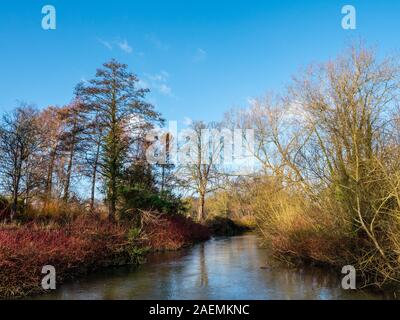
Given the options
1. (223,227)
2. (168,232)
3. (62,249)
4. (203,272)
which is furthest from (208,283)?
(223,227)

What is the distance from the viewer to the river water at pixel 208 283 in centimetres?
975

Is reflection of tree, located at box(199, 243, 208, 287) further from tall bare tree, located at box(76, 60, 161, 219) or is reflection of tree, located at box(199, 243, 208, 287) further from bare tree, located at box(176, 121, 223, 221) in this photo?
bare tree, located at box(176, 121, 223, 221)

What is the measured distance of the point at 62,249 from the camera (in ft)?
39.4

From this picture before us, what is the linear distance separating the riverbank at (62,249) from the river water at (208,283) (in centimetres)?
58

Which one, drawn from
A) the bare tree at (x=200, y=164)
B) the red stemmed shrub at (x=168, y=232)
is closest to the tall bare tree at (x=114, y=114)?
the red stemmed shrub at (x=168, y=232)

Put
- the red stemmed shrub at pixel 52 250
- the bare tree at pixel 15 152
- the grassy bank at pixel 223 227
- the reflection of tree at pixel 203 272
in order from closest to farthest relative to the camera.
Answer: the red stemmed shrub at pixel 52 250
the reflection of tree at pixel 203 272
the bare tree at pixel 15 152
the grassy bank at pixel 223 227

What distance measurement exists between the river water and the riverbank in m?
0.58

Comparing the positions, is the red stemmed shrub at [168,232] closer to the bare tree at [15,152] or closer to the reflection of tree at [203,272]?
the reflection of tree at [203,272]

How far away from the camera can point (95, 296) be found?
31.9 ft

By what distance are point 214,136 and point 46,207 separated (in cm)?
2304

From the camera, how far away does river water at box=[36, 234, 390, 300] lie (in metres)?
9.75
